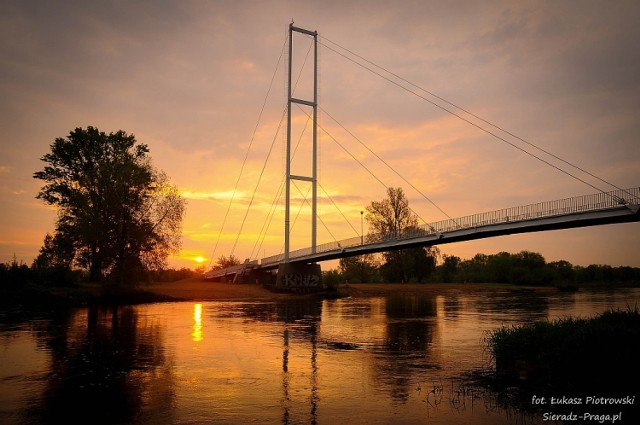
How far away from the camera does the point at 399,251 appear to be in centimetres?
9156

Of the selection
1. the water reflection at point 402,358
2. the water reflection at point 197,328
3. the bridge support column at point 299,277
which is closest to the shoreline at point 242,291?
the bridge support column at point 299,277

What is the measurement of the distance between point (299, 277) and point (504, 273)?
7149 centimetres

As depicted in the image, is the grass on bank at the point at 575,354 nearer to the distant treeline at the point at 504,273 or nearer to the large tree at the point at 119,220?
the large tree at the point at 119,220

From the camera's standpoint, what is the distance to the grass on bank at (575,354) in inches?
461

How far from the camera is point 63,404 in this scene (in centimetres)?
1112

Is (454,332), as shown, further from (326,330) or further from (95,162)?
(95,162)

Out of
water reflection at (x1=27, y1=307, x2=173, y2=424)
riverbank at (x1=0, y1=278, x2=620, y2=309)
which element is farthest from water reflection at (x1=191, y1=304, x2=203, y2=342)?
riverbank at (x1=0, y1=278, x2=620, y2=309)

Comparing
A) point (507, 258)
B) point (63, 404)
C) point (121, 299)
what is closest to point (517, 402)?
point (63, 404)

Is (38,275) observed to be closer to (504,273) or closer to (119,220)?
(119,220)

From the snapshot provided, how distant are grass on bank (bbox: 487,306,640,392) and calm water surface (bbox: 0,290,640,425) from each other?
163cm

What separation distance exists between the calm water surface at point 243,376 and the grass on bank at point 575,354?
163cm

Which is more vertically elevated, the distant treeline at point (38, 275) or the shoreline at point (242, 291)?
the distant treeline at point (38, 275)

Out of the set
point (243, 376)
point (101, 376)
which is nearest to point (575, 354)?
point (243, 376)

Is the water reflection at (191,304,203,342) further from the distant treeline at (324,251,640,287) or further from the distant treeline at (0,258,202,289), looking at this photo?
the distant treeline at (324,251,640,287)
